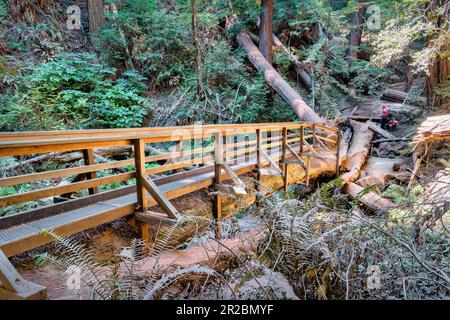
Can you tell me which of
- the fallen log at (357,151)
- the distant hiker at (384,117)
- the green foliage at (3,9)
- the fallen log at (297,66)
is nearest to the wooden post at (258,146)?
the fallen log at (357,151)

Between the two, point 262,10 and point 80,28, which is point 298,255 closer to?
point 262,10

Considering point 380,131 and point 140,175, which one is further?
point 380,131

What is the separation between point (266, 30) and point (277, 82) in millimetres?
2807

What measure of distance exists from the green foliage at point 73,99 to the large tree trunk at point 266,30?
19.7 ft

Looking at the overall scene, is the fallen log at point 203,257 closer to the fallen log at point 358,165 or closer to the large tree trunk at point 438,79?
the fallen log at point 358,165

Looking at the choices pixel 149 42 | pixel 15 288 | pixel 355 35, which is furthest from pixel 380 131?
pixel 15 288

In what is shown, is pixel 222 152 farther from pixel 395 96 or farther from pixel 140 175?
pixel 395 96

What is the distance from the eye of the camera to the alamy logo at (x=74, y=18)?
33.6 ft

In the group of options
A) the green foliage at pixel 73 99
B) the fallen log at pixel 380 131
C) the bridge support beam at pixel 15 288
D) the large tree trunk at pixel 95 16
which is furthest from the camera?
the fallen log at pixel 380 131

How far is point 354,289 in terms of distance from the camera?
1606 millimetres

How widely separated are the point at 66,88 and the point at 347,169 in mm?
9496

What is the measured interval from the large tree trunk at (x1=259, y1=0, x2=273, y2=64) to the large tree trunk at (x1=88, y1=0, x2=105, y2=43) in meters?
6.68

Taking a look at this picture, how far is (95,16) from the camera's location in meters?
9.83

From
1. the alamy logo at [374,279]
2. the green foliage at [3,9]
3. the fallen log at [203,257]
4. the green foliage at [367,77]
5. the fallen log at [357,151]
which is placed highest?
the green foliage at [3,9]
